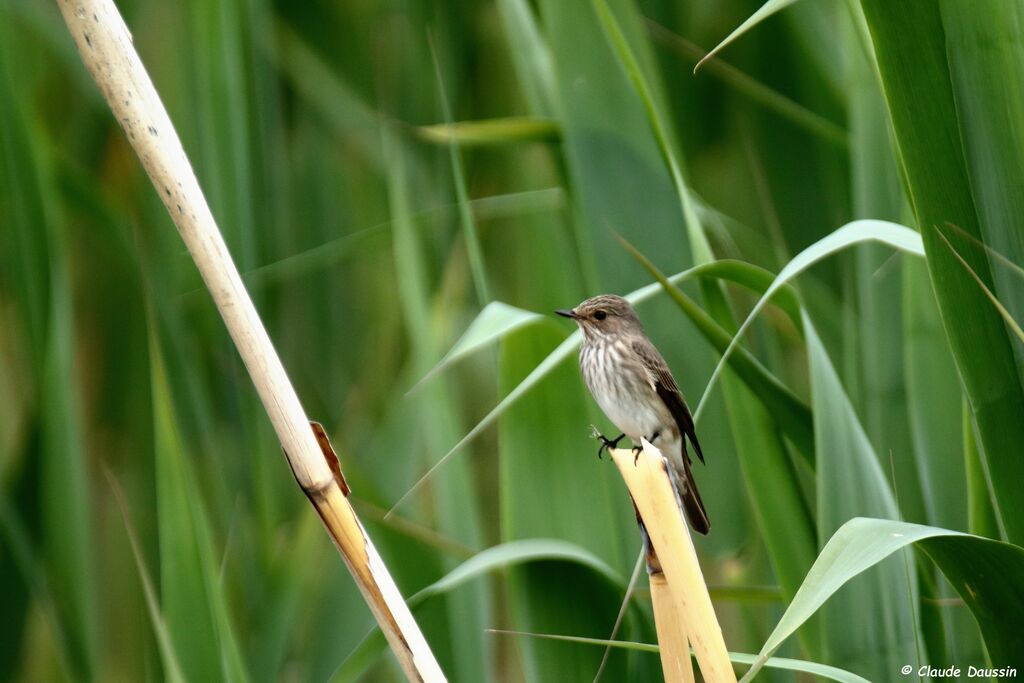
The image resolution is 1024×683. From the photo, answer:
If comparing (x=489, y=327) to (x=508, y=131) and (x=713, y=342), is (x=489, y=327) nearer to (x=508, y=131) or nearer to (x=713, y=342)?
(x=713, y=342)

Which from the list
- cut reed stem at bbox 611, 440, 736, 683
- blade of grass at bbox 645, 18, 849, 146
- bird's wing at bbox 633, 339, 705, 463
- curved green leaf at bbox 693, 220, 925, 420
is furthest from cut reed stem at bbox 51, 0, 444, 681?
blade of grass at bbox 645, 18, 849, 146

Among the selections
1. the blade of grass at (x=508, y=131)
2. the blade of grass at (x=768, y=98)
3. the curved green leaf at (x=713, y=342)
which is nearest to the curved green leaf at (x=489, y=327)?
the curved green leaf at (x=713, y=342)

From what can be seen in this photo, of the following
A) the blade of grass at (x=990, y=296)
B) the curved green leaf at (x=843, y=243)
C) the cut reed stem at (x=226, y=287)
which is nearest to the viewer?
the cut reed stem at (x=226, y=287)

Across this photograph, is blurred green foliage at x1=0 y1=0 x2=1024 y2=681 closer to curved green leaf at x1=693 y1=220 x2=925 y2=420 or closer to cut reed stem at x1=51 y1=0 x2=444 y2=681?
curved green leaf at x1=693 y1=220 x2=925 y2=420

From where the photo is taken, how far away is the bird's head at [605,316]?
170cm

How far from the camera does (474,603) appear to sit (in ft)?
5.90

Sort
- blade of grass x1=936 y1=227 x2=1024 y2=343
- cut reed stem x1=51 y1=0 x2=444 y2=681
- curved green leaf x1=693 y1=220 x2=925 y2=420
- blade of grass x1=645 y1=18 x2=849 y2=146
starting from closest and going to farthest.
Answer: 1. cut reed stem x1=51 y1=0 x2=444 y2=681
2. blade of grass x1=936 y1=227 x2=1024 y2=343
3. curved green leaf x1=693 y1=220 x2=925 y2=420
4. blade of grass x1=645 y1=18 x2=849 y2=146

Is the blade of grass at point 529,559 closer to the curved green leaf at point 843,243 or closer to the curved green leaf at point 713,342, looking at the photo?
the curved green leaf at point 713,342

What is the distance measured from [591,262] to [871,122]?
1.54ft

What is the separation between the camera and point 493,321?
1.40 m

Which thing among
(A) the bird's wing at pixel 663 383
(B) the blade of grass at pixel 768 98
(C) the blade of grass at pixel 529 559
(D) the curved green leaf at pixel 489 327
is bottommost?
(C) the blade of grass at pixel 529 559

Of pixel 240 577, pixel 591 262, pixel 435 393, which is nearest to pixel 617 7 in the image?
pixel 591 262

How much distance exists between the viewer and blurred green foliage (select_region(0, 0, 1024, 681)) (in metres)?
1.36

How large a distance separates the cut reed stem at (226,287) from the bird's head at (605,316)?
754 mm
